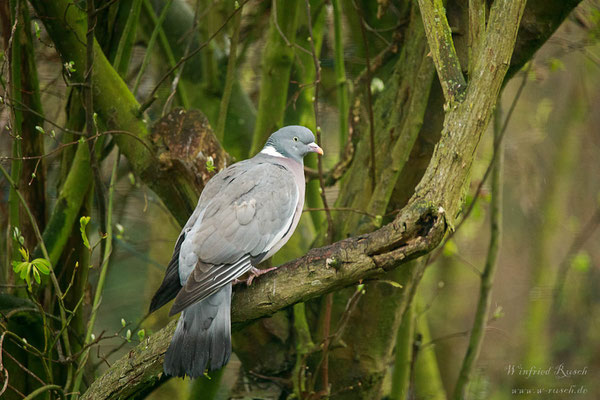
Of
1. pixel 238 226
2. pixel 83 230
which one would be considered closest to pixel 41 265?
pixel 83 230

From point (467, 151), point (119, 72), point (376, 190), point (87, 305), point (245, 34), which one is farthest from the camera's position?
point (245, 34)

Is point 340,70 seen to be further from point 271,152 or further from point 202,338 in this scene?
point 202,338

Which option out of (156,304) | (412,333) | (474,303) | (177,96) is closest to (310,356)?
(412,333)

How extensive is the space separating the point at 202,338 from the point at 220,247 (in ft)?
1.25

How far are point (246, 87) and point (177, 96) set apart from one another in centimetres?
182

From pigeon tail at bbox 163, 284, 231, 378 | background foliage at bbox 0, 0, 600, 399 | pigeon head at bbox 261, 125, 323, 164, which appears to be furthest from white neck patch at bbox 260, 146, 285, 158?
pigeon tail at bbox 163, 284, 231, 378

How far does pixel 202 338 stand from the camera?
255 cm

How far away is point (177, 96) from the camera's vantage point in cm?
417

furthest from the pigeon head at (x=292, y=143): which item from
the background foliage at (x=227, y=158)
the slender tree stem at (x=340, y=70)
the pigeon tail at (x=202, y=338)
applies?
the pigeon tail at (x=202, y=338)

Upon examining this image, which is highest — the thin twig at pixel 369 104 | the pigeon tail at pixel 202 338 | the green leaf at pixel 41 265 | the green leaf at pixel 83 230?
the thin twig at pixel 369 104

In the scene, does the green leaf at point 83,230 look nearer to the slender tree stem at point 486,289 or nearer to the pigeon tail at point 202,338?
the pigeon tail at point 202,338

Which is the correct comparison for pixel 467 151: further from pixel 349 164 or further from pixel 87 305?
pixel 87 305

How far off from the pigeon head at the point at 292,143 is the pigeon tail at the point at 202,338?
1.01 metres

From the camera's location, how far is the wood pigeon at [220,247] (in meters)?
2.53
